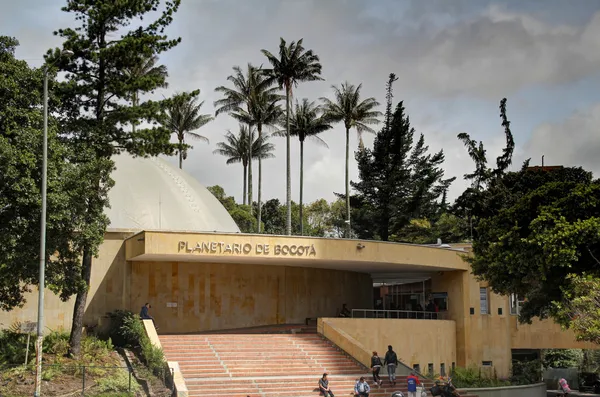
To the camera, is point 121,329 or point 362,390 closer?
point 362,390

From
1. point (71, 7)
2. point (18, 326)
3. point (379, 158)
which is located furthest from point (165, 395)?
point (379, 158)

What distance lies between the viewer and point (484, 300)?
43656 millimetres

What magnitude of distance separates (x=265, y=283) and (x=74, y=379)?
14.3m

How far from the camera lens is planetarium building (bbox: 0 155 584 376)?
34.6m

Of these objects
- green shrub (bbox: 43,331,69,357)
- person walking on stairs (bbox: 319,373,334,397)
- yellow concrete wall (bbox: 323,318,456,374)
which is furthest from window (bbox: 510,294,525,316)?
green shrub (bbox: 43,331,69,357)

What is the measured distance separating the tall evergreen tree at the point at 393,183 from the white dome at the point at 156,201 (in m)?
28.4

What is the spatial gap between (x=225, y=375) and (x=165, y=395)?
14.2ft

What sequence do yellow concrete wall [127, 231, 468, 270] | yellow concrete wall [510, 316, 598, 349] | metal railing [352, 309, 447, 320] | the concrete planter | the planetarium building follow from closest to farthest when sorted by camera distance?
yellow concrete wall [127, 231, 468, 270], the concrete planter, the planetarium building, metal railing [352, 309, 447, 320], yellow concrete wall [510, 316, 598, 349]

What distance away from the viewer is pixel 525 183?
47438 millimetres

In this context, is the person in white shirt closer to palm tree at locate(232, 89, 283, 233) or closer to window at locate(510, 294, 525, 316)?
window at locate(510, 294, 525, 316)

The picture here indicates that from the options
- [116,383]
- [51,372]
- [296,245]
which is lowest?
[116,383]

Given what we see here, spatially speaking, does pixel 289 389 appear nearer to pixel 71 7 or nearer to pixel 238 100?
pixel 71 7

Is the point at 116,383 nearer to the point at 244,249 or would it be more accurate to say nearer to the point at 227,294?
the point at 244,249

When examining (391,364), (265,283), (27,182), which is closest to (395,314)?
(265,283)
